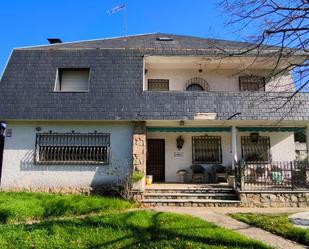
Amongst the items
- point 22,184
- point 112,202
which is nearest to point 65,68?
point 22,184

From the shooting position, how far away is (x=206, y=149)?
1939 cm

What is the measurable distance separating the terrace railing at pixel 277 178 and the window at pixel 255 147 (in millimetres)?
3498

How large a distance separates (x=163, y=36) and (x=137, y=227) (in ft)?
58.0

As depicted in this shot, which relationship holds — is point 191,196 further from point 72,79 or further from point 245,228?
point 72,79

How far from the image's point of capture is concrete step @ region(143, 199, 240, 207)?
14.3 metres

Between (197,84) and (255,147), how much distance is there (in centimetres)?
516

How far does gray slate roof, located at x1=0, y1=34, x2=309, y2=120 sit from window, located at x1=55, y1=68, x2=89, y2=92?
1.42ft

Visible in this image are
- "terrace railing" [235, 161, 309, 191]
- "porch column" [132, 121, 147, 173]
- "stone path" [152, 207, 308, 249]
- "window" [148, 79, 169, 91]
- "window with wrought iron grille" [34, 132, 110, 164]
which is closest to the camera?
"stone path" [152, 207, 308, 249]

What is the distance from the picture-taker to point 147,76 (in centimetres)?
2014

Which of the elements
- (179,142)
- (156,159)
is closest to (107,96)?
(156,159)

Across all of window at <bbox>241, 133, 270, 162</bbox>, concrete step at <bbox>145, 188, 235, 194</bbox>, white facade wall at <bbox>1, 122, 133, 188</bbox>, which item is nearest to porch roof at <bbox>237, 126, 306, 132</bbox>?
window at <bbox>241, 133, 270, 162</bbox>

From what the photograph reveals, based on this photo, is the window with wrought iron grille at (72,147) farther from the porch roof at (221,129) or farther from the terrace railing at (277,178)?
the terrace railing at (277,178)

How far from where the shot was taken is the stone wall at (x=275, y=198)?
1458 centimetres

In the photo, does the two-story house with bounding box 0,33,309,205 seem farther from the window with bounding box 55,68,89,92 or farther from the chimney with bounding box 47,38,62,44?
the chimney with bounding box 47,38,62,44
